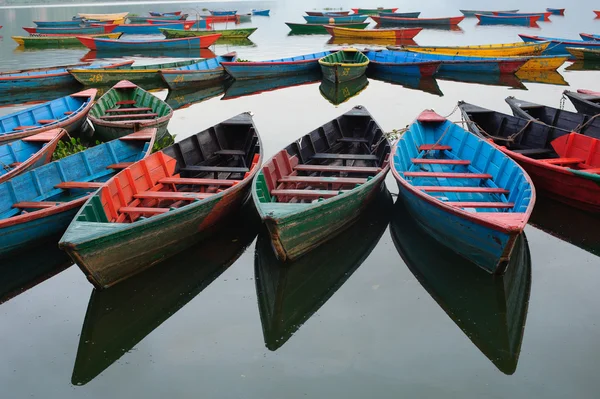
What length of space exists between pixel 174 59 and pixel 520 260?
26085 millimetres

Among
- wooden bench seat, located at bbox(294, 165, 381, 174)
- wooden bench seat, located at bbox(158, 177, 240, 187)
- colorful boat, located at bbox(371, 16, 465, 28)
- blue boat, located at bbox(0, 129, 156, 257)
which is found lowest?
colorful boat, located at bbox(371, 16, 465, 28)

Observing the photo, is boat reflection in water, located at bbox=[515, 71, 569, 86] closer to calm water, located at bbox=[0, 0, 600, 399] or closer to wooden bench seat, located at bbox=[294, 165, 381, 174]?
calm water, located at bbox=[0, 0, 600, 399]

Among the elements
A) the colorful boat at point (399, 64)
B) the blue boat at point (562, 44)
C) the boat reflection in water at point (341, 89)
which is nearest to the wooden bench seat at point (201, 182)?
the boat reflection in water at point (341, 89)

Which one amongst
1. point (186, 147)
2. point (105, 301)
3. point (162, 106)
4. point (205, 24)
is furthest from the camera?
point (205, 24)

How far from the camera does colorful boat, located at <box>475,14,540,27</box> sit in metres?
42.8

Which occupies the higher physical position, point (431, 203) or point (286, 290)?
point (431, 203)

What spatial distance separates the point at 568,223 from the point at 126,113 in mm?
11054

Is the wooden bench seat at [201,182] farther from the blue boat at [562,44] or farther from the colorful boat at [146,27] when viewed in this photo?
the colorful boat at [146,27]

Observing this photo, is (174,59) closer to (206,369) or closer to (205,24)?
(205,24)

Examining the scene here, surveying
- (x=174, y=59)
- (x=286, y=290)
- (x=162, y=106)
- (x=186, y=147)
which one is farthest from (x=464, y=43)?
(x=286, y=290)

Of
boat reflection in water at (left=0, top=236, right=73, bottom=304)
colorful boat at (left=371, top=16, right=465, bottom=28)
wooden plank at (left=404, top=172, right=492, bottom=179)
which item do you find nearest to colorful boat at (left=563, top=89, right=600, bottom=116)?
wooden plank at (left=404, top=172, right=492, bottom=179)

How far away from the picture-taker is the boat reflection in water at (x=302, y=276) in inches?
236

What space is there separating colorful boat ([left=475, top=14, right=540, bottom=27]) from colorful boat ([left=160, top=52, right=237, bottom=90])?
1329 inches

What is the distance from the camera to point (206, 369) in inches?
203
